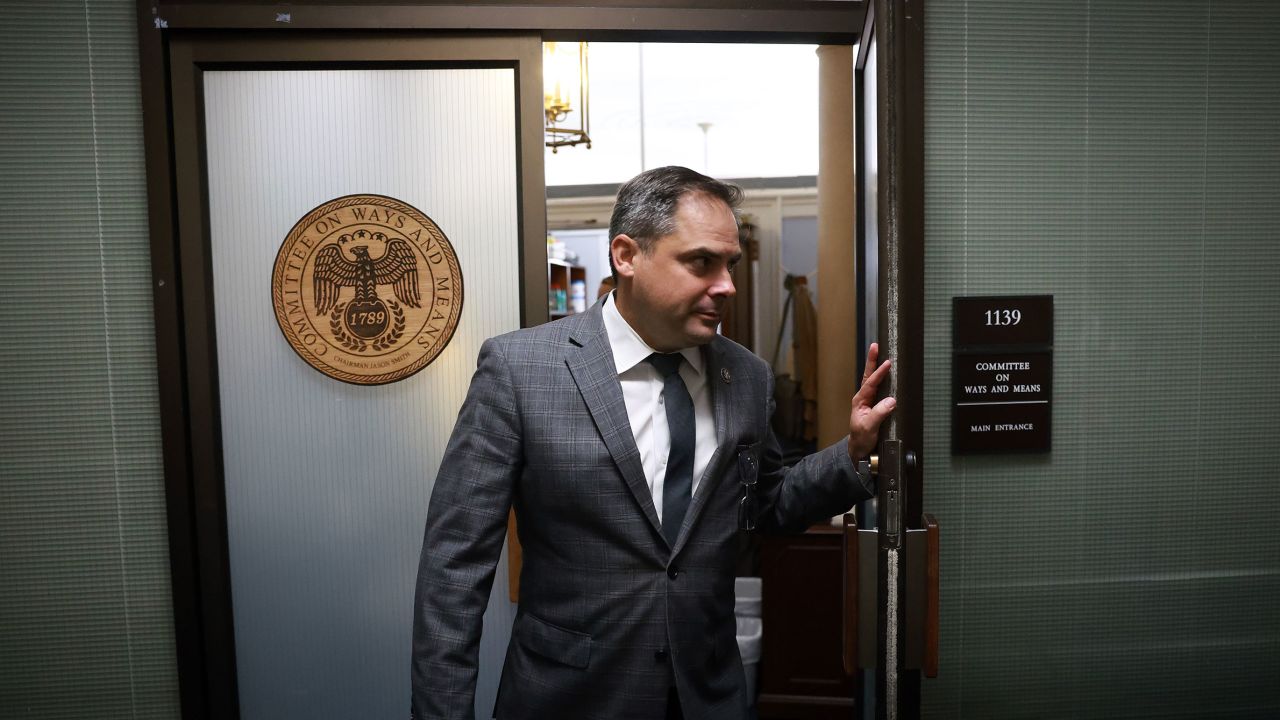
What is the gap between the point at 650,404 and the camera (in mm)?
1387

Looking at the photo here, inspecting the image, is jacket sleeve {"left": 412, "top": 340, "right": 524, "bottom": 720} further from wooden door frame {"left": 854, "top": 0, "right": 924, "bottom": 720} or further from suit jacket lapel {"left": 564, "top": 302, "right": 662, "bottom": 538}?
wooden door frame {"left": 854, "top": 0, "right": 924, "bottom": 720}

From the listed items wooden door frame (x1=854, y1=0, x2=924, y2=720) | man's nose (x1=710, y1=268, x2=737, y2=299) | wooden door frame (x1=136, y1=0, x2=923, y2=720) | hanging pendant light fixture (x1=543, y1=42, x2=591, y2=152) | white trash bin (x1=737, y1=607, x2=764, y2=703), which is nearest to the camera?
wooden door frame (x1=854, y1=0, x2=924, y2=720)

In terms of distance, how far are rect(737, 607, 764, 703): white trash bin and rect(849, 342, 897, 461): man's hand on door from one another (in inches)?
67.6

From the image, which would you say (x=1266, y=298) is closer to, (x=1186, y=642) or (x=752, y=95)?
(x=1186, y=642)

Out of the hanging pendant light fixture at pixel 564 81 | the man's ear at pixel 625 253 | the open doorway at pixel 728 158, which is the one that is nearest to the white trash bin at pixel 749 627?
the open doorway at pixel 728 158

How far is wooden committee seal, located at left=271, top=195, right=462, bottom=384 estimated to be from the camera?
1792 millimetres

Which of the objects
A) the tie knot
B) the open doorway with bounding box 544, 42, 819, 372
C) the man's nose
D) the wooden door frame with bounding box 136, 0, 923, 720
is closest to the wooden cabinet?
the wooden door frame with bounding box 136, 0, 923, 720

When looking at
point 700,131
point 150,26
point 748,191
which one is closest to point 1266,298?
point 150,26

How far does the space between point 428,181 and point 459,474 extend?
34.2 inches

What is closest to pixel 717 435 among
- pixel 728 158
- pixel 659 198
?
pixel 659 198

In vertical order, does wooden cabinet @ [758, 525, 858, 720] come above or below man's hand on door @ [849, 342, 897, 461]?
below

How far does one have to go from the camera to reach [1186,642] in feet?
6.16

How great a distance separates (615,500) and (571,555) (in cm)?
13

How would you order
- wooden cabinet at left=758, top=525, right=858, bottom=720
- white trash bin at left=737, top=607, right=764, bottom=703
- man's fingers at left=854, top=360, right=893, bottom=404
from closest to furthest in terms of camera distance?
man's fingers at left=854, top=360, right=893, bottom=404
wooden cabinet at left=758, top=525, right=858, bottom=720
white trash bin at left=737, top=607, right=764, bottom=703
